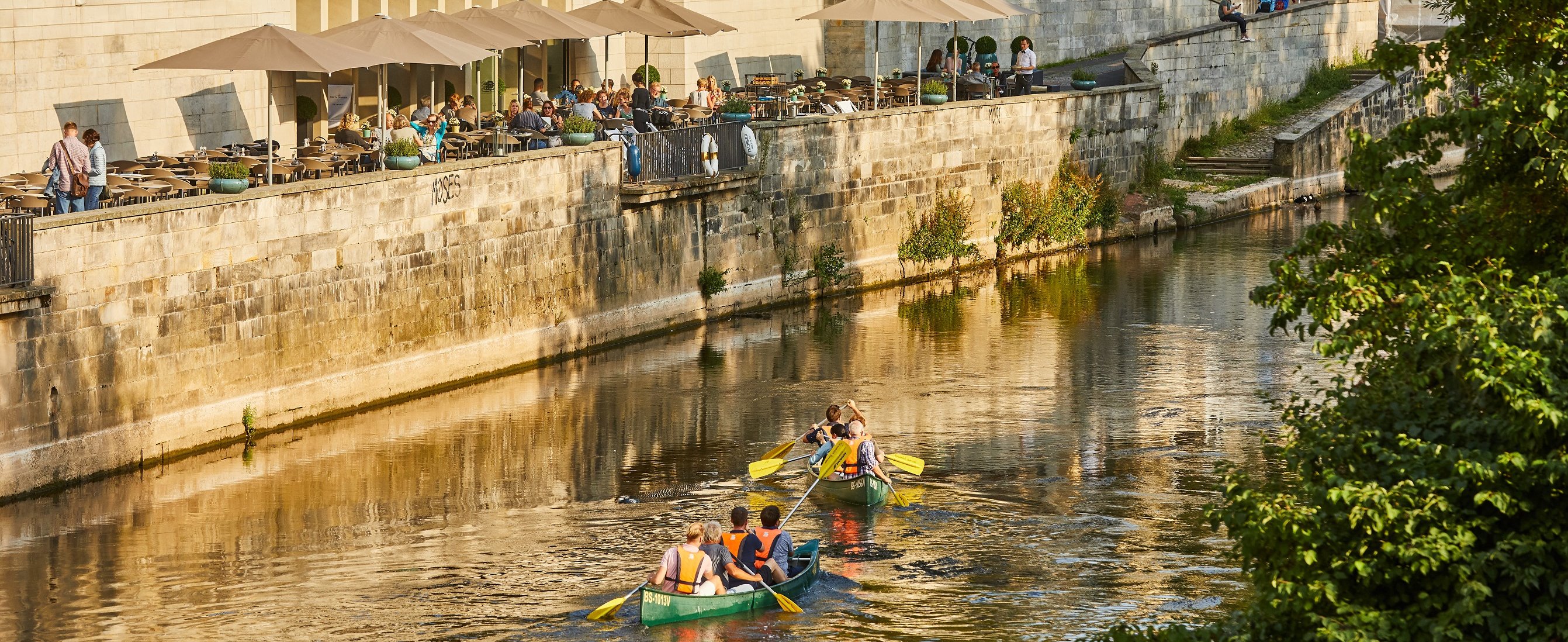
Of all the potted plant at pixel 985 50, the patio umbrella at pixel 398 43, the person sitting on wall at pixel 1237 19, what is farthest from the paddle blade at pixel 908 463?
the person sitting on wall at pixel 1237 19

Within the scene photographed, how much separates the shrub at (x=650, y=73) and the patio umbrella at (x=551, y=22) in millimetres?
3317

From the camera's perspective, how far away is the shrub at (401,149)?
2838 centimetres

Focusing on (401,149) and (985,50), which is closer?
(401,149)

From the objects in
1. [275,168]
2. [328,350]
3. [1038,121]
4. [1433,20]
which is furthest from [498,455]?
[1433,20]

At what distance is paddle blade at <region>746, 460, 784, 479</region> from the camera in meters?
24.3

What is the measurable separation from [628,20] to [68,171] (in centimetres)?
1317

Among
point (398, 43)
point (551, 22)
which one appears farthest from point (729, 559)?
point (551, 22)

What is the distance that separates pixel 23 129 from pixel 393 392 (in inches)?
224

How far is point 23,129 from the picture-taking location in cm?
2711

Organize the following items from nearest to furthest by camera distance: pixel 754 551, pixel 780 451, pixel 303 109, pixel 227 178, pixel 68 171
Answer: pixel 754 551, pixel 68 171, pixel 780 451, pixel 227 178, pixel 303 109

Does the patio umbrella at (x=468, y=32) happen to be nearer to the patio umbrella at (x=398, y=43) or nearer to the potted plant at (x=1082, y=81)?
the patio umbrella at (x=398, y=43)

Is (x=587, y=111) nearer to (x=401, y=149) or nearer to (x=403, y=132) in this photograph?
(x=403, y=132)

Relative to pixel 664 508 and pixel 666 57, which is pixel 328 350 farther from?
pixel 666 57

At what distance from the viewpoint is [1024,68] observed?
4400cm
